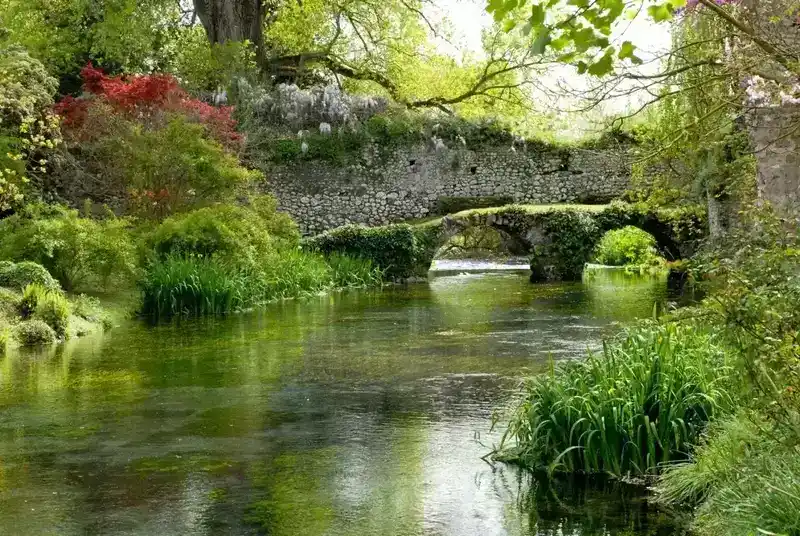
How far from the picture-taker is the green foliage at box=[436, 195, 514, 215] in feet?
108

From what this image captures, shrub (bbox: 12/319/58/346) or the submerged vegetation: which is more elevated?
the submerged vegetation

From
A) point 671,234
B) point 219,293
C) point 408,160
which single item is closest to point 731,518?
point 219,293

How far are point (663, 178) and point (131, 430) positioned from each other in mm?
6043

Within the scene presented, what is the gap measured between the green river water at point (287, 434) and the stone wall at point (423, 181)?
14425 mm

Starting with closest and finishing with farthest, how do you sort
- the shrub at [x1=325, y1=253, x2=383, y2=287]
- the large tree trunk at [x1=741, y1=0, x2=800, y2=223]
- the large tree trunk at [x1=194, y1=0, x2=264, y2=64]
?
1. the large tree trunk at [x1=741, y1=0, x2=800, y2=223]
2. the shrub at [x1=325, y1=253, x2=383, y2=287]
3. the large tree trunk at [x1=194, y1=0, x2=264, y2=64]

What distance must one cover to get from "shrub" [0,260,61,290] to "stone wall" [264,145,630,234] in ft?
49.3

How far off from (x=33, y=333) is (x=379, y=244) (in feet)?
46.0

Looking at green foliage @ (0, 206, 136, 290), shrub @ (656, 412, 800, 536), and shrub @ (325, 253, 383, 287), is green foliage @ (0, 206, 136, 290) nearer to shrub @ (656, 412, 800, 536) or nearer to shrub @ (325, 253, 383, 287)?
shrub @ (325, 253, 383, 287)

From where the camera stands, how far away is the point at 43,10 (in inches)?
1268

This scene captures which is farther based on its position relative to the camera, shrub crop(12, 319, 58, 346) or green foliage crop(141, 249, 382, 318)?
green foliage crop(141, 249, 382, 318)

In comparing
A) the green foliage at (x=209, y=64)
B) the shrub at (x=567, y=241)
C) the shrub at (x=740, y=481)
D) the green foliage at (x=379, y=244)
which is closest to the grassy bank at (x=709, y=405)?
the shrub at (x=740, y=481)

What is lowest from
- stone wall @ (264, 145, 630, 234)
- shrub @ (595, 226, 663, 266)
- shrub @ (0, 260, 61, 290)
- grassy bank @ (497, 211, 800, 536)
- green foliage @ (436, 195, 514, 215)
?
grassy bank @ (497, 211, 800, 536)

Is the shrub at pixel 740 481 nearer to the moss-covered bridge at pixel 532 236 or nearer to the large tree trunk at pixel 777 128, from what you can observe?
the large tree trunk at pixel 777 128

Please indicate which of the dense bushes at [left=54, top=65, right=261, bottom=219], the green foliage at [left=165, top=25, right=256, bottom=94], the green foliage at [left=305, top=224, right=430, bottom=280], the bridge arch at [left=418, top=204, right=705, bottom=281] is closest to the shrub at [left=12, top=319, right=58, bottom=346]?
the dense bushes at [left=54, top=65, right=261, bottom=219]
